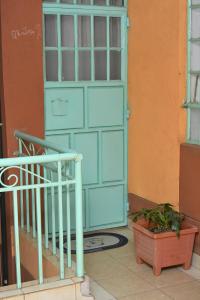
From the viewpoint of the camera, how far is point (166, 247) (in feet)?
12.7

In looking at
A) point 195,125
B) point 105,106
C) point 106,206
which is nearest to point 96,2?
point 105,106

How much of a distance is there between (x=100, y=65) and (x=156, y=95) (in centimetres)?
65

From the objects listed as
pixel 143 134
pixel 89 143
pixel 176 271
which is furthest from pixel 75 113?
pixel 176 271

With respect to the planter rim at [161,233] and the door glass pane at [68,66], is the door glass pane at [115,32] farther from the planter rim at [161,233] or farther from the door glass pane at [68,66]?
the planter rim at [161,233]

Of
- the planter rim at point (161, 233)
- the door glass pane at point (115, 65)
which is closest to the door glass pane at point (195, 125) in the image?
the planter rim at point (161, 233)

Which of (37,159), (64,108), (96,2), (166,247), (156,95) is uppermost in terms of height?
(96,2)

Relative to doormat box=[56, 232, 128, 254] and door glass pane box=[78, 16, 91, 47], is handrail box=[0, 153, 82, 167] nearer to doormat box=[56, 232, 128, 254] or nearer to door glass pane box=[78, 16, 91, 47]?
doormat box=[56, 232, 128, 254]

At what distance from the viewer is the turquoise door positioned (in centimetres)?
456

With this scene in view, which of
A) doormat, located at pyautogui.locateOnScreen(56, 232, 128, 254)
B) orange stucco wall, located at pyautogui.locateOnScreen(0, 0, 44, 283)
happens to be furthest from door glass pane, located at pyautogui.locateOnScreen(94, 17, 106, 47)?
doormat, located at pyautogui.locateOnScreen(56, 232, 128, 254)

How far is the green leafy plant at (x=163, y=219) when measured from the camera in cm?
394

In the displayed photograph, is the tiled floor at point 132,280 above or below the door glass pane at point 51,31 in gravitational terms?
below

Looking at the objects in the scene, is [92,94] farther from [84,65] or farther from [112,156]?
[112,156]

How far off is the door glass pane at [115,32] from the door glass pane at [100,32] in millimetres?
83

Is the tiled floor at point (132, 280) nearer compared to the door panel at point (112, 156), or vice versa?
the tiled floor at point (132, 280)
